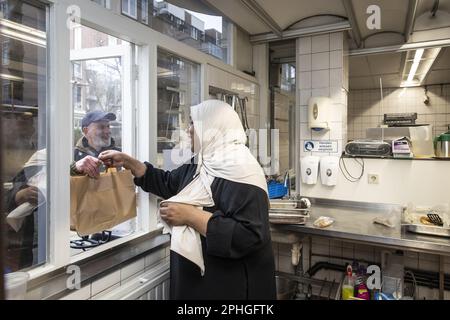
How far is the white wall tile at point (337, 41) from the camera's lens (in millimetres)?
2346

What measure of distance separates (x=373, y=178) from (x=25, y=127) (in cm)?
213

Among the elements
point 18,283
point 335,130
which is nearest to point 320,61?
point 335,130

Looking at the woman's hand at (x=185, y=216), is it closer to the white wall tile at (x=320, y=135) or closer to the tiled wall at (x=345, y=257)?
the tiled wall at (x=345, y=257)

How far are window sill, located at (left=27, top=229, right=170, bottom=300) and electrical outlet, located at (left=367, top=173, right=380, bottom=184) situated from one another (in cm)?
151

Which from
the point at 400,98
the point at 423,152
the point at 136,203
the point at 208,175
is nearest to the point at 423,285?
the point at 423,152

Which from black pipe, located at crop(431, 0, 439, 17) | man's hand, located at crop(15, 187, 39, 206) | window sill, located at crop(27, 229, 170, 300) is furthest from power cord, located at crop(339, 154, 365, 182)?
man's hand, located at crop(15, 187, 39, 206)

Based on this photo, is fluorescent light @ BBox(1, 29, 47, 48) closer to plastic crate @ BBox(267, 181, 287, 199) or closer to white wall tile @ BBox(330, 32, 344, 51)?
plastic crate @ BBox(267, 181, 287, 199)

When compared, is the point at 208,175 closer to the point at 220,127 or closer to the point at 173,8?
the point at 220,127

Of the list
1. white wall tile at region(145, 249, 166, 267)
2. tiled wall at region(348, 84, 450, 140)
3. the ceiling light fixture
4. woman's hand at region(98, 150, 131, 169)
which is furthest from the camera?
tiled wall at region(348, 84, 450, 140)

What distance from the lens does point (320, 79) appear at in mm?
2438

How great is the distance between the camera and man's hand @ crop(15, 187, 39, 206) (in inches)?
40.9

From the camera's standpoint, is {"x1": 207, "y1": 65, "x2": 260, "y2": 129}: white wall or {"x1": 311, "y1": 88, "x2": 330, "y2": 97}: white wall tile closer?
{"x1": 207, "y1": 65, "x2": 260, "y2": 129}: white wall

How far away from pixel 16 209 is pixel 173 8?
1.32 metres
